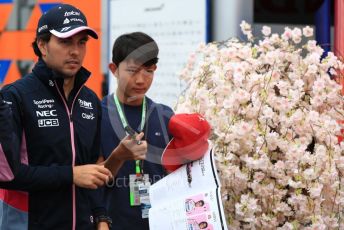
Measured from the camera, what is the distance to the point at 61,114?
2373mm

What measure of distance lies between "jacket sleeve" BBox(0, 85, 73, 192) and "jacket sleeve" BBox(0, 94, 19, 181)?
4.5 inches

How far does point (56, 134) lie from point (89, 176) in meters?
0.19

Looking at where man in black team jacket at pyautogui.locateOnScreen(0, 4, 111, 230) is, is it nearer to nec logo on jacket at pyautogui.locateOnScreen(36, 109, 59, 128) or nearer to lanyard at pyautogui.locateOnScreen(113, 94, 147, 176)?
nec logo on jacket at pyautogui.locateOnScreen(36, 109, 59, 128)

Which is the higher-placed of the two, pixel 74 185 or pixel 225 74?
pixel 225 74

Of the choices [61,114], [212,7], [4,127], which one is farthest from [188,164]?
[212,7]

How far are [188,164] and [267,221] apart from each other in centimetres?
32

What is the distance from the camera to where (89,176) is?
2.27 metres

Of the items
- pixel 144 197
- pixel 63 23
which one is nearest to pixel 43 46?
pixel 63 23

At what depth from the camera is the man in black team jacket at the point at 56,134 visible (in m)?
2.27

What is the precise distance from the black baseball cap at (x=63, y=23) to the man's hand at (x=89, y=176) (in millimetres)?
461

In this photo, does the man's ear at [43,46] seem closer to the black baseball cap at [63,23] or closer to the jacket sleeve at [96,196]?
the black baseball cap at [63,23]

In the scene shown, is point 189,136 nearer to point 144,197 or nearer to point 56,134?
point 56,134

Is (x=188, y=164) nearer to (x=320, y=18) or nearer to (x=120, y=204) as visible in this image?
(x=120, y=204)

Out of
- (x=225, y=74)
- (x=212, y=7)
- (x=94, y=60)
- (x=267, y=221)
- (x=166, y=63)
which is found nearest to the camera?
(x=267, y=221)
